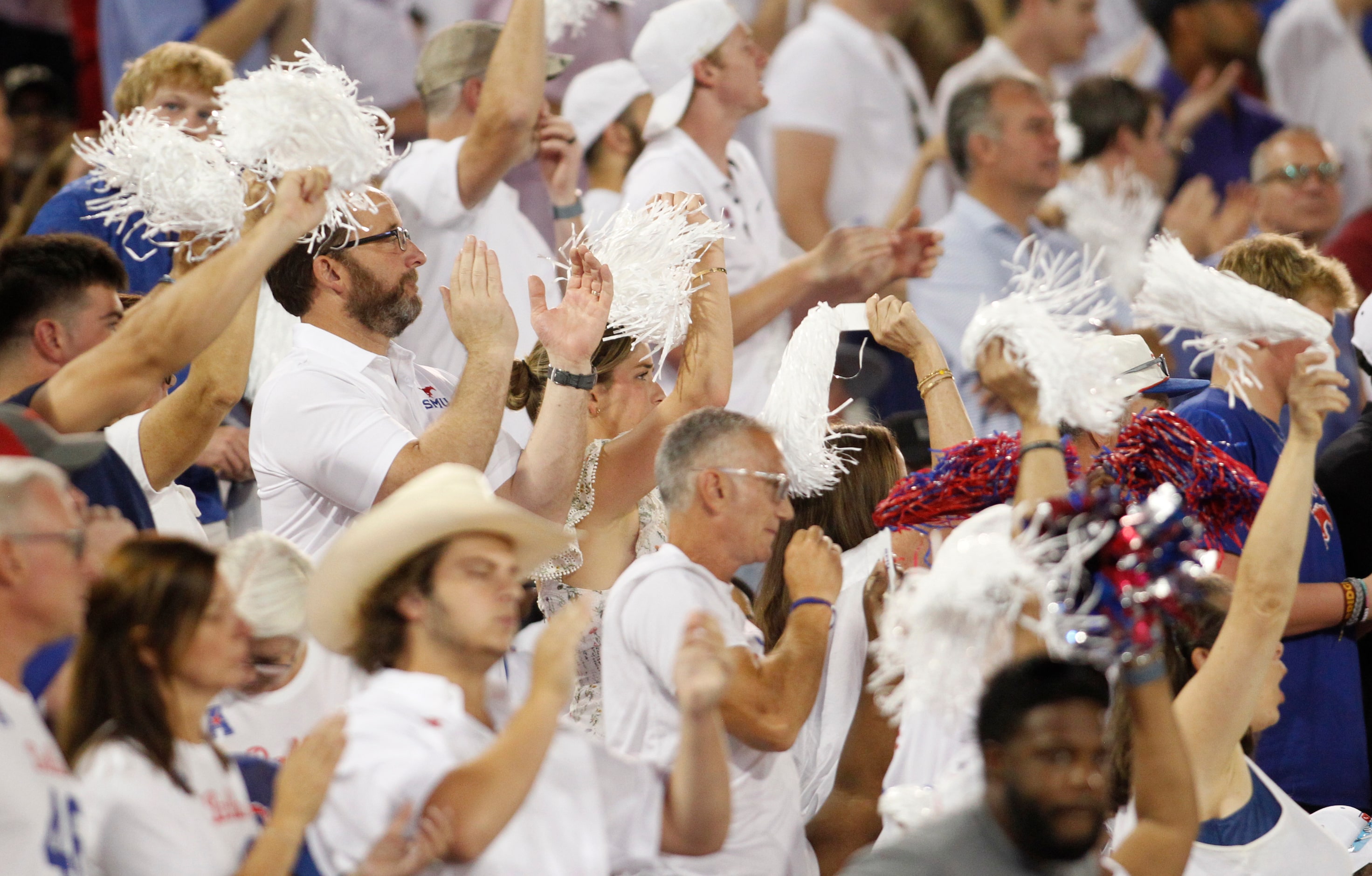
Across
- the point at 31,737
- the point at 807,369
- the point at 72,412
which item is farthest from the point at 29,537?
the point at 807,369

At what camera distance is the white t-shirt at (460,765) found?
104 inches

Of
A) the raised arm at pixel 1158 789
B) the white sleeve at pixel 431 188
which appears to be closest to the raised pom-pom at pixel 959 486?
the raised arm at pixel 1158 789

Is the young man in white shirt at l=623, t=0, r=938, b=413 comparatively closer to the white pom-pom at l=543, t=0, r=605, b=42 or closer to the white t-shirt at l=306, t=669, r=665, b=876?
the white pom-pom at l=543, t=0, r=605, b=42

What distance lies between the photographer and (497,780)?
8.52ft

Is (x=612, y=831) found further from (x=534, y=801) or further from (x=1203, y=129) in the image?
(x=1203, y=129)

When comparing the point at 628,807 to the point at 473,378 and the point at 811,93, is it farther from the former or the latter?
the point at 811,93

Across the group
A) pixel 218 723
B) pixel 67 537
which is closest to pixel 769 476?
pixel 218 723

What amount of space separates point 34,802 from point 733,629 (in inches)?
59.2

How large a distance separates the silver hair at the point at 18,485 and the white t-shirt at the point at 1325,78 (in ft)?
27.1

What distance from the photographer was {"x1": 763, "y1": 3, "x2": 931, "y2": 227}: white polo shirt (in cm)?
734

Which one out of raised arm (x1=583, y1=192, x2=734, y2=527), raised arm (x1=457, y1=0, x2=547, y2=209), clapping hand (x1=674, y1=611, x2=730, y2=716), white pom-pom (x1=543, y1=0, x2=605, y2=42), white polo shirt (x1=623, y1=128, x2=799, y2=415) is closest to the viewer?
clapping hand (x1=674, y1=611, x2=730, y2=716)

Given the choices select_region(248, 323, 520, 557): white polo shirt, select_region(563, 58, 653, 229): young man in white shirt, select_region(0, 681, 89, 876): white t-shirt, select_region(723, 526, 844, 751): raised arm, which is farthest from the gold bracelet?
select_region(563, 58, 653, 229): young man in white shirt

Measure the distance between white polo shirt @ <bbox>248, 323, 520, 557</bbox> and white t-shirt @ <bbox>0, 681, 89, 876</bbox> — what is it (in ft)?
4.12

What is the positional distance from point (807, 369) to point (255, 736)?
1663mm
